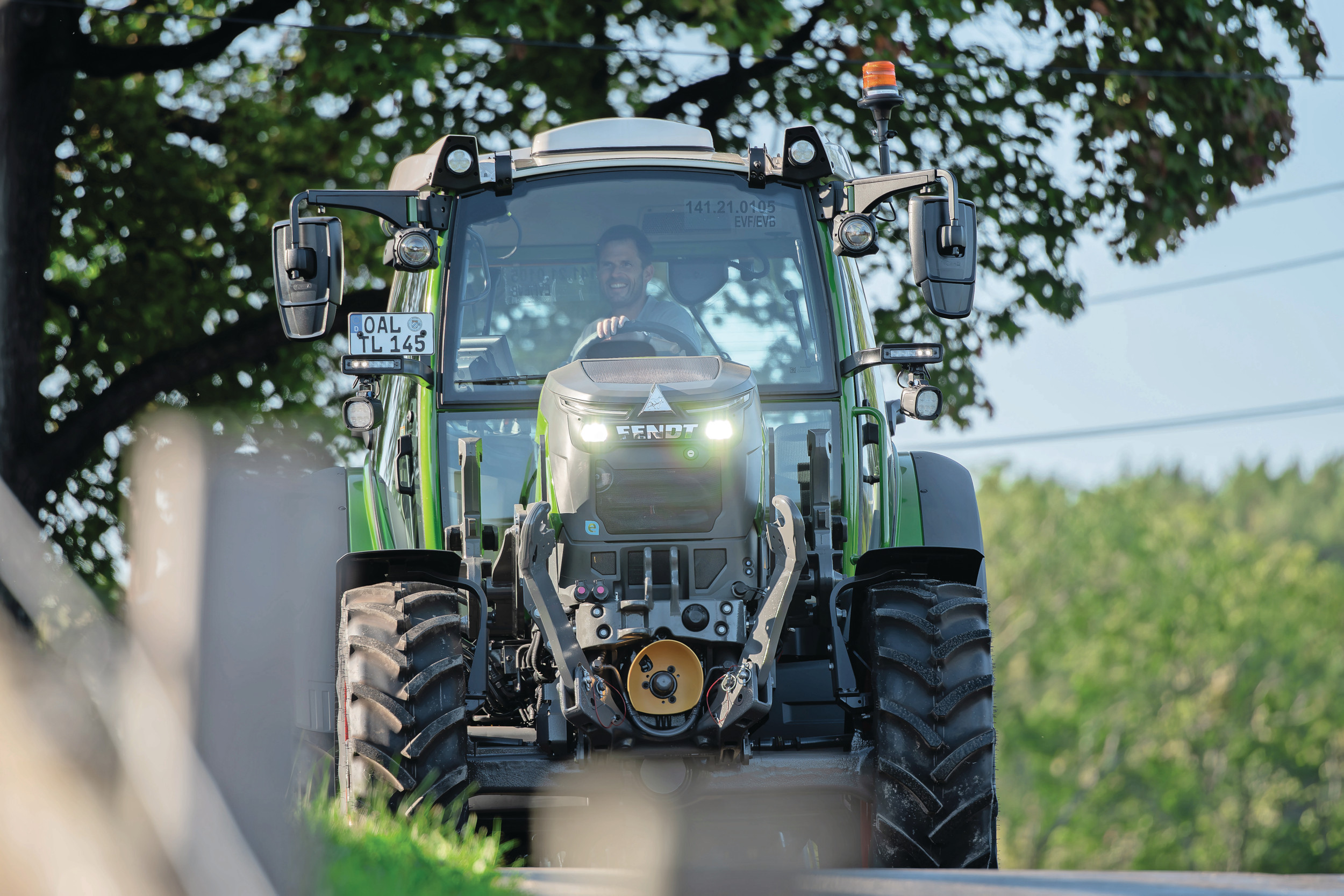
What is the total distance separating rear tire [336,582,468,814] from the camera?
4.45 metres

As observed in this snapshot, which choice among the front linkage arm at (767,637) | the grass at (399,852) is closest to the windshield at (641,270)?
the front linkage arm at (767,637)

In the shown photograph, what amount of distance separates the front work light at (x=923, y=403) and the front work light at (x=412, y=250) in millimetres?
1707

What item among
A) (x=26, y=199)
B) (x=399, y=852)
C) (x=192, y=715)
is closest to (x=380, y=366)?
(x=399, y=852)

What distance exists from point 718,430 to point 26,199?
8026 mm

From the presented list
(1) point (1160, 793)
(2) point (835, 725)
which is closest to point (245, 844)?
(2) point (835, 725)

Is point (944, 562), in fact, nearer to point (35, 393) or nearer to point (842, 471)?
point (842, 471)

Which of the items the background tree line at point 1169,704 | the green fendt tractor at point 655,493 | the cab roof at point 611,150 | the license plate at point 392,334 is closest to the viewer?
the green fendt tractor at point 655,493

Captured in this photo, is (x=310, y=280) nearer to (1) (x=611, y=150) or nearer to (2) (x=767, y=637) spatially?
(1) (x=611, y=150)

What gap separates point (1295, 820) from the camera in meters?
51.1

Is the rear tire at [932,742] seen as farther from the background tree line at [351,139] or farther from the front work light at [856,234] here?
the background tree line at [351,139]

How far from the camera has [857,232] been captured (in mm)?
5516

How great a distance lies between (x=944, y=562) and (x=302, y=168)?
9096 millimetres

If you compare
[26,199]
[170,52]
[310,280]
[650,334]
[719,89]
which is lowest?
[650,334]

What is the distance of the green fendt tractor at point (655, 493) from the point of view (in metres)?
4.54
